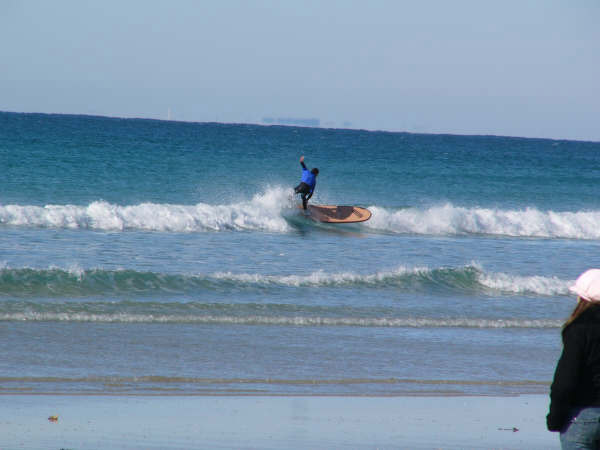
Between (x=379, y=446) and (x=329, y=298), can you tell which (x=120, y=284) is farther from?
(x=379, y=446)

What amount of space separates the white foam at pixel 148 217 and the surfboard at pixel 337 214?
3.19 ft

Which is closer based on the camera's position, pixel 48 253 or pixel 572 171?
pixel 48 253

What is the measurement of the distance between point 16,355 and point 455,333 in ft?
20.5

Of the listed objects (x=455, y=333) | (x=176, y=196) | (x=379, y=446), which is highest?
(x=176, y=196)

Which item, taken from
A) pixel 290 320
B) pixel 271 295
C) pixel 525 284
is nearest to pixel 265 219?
pixel 525 284

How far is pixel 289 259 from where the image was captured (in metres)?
17.1

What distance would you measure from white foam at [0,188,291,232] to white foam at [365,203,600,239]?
3743mm

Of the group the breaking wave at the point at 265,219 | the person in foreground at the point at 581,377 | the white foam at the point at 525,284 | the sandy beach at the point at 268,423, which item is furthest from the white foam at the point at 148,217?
the person in foreground at the point at 581,377

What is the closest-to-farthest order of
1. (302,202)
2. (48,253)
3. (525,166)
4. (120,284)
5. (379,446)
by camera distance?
1. (379,446)
2. (120,284)
3. (48,253)
4. (302,202)
5. (525,166)

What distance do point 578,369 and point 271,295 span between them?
391 inches

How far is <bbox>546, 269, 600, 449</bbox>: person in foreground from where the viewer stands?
12.0ft

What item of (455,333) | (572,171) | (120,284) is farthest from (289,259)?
(572,171)

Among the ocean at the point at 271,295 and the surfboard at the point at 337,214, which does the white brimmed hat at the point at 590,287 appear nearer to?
the ocean at the point at 271,295

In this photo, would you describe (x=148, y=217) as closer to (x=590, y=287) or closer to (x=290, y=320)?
(x=290, y=320)
